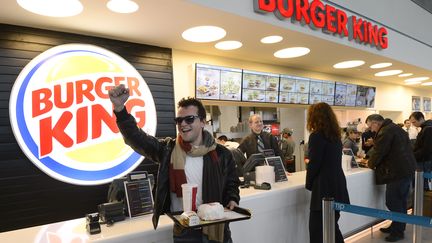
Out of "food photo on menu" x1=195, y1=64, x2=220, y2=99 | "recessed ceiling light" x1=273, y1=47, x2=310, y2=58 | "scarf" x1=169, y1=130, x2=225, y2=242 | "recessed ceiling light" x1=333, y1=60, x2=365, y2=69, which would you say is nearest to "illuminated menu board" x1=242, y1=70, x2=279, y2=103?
"recessed ceiling light" x1=273, y1=47, x2=310, y2=58

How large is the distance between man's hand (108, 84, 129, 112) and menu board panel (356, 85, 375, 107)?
5973 mm

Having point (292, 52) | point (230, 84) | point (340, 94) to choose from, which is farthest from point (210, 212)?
point (340, 94)

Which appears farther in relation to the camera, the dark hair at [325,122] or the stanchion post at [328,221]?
the dark hair at [325,122]

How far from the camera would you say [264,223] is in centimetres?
275

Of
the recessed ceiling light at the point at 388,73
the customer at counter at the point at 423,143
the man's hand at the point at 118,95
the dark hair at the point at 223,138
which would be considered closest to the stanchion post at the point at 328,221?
the man's hand at the point at 118,95

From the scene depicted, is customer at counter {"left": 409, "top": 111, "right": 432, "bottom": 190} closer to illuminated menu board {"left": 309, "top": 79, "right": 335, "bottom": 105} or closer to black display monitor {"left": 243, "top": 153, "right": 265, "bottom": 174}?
illuminated menu board {"left": 309, "top": 79, "right": 335, "bottom": 105}

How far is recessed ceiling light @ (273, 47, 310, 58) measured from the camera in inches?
158

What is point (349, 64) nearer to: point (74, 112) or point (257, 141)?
point (257, 141)

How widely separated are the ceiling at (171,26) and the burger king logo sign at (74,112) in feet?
1.00

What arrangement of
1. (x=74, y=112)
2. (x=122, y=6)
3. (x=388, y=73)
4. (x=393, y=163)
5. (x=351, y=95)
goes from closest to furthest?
(x=122, y=6) < (x=74, y=112) < (x=393, y=163) < (x=388, y=73) < (x=351, y=95)

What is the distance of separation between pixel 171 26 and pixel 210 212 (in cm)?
206

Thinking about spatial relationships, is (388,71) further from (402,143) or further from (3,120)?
(3,120)

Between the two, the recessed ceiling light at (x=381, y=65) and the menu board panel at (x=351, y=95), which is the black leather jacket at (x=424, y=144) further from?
the menu board panel at (x=351, y=95)

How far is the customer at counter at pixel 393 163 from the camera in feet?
11.6
